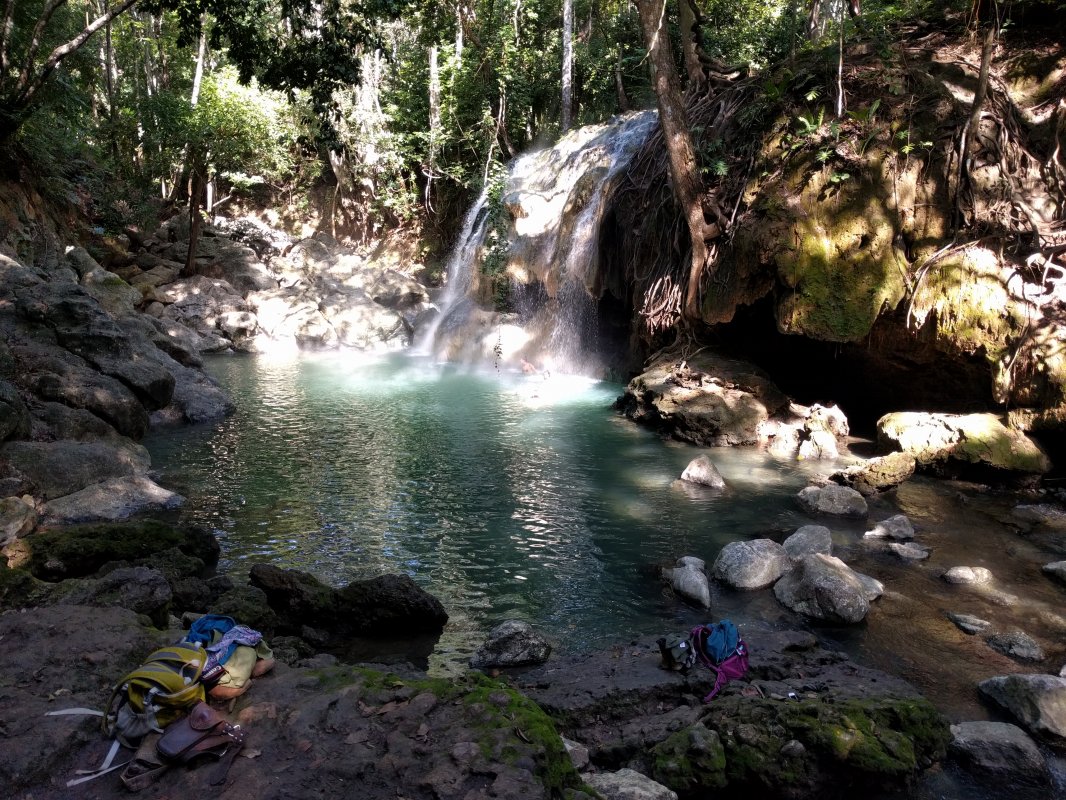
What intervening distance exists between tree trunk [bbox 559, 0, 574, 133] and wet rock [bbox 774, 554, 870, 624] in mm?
22489

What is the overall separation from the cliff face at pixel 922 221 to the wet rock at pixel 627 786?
9727 mm

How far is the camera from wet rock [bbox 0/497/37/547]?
6895mm

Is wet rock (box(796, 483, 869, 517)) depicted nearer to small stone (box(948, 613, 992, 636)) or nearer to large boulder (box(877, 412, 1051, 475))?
large boulder (box(877, 412, 1051, 475))

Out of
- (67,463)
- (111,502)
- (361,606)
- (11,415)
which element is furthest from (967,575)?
(11,415)

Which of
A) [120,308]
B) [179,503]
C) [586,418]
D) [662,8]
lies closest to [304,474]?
[179,503]

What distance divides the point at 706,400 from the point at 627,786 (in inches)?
396

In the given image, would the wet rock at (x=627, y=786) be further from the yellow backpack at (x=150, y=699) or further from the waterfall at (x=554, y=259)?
the waterfall at (x=554, y=259)

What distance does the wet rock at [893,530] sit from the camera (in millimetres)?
8516

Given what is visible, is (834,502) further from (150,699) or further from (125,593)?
(150,699)

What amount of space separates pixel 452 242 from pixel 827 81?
20188 mm

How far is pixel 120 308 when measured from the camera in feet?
61.2

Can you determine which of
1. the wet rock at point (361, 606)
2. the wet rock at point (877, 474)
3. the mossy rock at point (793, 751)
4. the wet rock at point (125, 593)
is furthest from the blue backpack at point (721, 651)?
the wet rock at point (877, 474)

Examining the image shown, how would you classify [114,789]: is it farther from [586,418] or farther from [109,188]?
[109,188]

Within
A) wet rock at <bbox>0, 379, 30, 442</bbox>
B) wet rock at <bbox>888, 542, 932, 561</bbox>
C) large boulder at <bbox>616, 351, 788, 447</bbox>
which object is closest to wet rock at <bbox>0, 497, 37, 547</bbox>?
wet rock at <bbox>0, 379, 30, 442</bbox>
